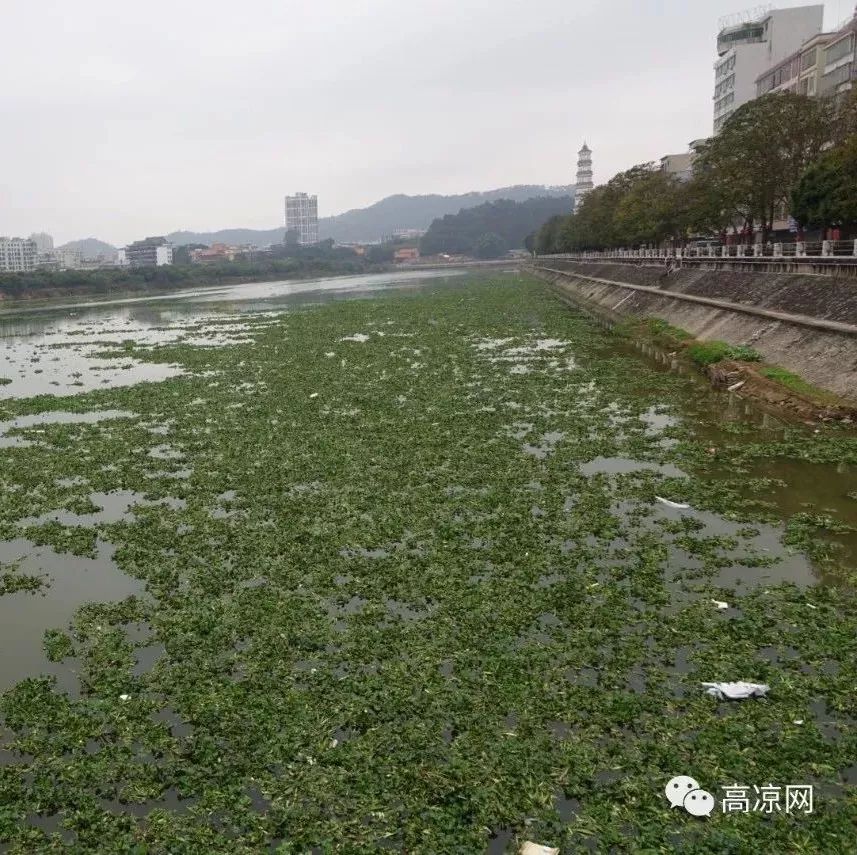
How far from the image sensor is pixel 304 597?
1141cm

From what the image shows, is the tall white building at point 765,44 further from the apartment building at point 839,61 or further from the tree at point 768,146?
the tree at point 768,146

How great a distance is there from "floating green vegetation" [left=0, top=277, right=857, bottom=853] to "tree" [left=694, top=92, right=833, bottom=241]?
36.5 meters

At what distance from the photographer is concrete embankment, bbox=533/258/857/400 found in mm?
24933

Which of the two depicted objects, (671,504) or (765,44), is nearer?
(671,504)

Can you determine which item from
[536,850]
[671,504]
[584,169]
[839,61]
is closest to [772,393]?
[671,504]

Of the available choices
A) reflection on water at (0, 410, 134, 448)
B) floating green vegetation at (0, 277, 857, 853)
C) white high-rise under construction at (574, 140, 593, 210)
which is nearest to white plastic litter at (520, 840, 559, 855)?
floating green vegetation at (0, 277, 857, 853)

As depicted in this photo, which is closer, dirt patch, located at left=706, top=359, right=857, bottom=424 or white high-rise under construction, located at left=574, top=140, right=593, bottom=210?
dirt patch, located at left=706, top=359, right=857, bottom=424

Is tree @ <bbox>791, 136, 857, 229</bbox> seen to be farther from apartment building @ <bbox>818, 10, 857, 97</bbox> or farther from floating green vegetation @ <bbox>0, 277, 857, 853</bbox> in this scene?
apartment building @ <bbox>818, 10, 857, 97</bbox>

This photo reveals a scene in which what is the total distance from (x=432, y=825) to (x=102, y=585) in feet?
27.1

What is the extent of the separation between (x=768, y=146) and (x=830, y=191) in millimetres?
13791

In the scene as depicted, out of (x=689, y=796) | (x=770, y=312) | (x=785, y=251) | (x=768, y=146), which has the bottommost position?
(x=689, y=796)

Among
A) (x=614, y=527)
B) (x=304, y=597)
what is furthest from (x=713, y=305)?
(x=304, y=597)

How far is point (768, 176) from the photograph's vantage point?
4878 centimetres

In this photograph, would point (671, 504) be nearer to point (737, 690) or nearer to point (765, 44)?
point (737, 690)
